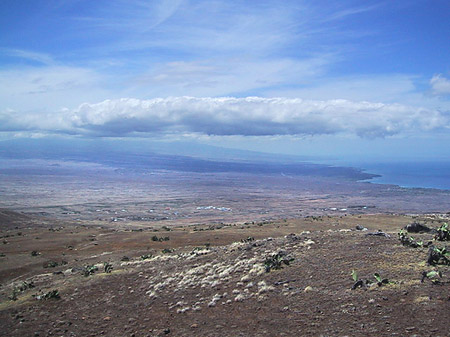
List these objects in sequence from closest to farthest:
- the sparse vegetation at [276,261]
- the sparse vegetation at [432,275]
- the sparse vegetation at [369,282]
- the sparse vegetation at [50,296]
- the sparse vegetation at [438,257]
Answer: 1. the sparse vegetation at [432,275]
2. the sparse vegetation at [369,282]
3. the sparse vegetation at [438,257]
4. the sparse vegetation at [276,261]
5. the sparse vegetation at [50,296]

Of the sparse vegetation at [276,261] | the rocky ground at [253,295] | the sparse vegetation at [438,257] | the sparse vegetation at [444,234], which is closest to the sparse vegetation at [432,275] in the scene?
the rocky ground at [253,295]

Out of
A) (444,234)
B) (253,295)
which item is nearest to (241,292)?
(253,295)

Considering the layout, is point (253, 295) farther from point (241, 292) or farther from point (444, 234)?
point (444, 234)

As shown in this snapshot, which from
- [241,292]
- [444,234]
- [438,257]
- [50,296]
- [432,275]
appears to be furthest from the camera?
[444,234]

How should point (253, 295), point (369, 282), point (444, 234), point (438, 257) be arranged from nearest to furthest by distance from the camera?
point (369, 282)
point (438, 257)
point (253, 295)
point (444, 234)

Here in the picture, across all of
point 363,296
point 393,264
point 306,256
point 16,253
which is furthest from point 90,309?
point 16,253

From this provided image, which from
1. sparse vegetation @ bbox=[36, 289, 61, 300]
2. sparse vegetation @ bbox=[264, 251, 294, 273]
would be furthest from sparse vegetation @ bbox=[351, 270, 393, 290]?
sparse vegetation @ bbox=[36, 289, 61, 300]

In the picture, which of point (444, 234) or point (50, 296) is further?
point (444, 234)

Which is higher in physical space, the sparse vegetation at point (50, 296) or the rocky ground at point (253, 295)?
the rocky ground at point (253, 295)

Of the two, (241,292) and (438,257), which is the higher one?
(438,257)

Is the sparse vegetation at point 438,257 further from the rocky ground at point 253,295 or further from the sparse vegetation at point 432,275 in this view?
the sparse vegetation at point 432,275
